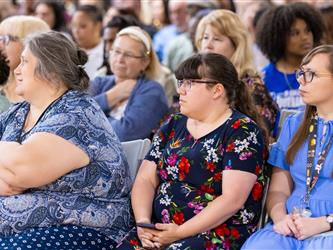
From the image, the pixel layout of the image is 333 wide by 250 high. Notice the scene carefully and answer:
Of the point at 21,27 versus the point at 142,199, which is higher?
the point at 21,27

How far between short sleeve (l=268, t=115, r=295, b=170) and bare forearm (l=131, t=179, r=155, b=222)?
50 cm

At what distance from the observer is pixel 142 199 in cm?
282

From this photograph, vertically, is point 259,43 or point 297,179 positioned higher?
point 259,43

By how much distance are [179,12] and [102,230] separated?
400 cm

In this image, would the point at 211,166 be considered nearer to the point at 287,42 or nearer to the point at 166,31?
the point at 287,42

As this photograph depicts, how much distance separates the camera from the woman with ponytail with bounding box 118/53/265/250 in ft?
8.64

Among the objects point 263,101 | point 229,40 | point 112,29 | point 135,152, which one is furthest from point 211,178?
point 112,29

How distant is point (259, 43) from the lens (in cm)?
413

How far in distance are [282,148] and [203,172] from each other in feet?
1.12

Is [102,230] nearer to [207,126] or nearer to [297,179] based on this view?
[207,126]

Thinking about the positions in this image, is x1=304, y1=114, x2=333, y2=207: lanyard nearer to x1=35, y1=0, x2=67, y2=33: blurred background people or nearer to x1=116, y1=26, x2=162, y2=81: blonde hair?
x1=116, y1=26, x2=162, y2=81: blonde hair

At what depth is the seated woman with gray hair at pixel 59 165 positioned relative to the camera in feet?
8.59

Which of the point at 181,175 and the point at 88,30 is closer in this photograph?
the point at 181,175

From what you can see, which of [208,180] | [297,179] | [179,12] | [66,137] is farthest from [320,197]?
[179,12]
